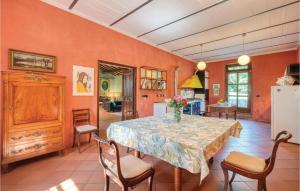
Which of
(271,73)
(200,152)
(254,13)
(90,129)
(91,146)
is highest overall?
(254,13)

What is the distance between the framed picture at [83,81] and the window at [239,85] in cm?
642

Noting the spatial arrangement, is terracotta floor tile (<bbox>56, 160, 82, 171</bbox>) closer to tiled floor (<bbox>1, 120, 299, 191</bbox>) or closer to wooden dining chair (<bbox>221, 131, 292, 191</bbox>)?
tiled floor (<bbox>1, 120, 299, 191</bbox>)

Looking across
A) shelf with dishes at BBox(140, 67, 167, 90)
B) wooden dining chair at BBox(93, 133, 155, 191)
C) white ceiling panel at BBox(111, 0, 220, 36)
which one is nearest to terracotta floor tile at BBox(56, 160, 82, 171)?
wooden dining chair at BBox(93, 133, 155, 191)

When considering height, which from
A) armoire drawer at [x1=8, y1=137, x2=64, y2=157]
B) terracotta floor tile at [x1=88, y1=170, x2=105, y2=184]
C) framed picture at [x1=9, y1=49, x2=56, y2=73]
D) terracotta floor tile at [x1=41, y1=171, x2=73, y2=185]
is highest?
framed picture at [x1=9, y1=49, x2=56, y2=73]

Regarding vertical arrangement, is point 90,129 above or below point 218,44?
below

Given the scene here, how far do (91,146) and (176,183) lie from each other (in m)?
2.41

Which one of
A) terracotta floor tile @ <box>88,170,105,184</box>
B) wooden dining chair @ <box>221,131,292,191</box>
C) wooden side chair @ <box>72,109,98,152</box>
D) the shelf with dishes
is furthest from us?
the shelf with dishes

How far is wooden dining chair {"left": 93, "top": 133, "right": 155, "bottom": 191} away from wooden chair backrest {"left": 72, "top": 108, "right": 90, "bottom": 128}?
6.52 feet

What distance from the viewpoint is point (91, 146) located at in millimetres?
3355

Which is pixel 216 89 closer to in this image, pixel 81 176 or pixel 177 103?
pixel 177 103

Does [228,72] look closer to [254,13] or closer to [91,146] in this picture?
[254,13]

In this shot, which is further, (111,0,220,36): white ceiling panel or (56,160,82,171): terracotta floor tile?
(111,0,220,36): white ceiling panel

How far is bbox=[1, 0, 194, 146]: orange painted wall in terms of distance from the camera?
2.47 meters

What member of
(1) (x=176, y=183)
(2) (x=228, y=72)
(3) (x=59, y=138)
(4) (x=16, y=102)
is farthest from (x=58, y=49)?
(2) (x=228, y=72)
